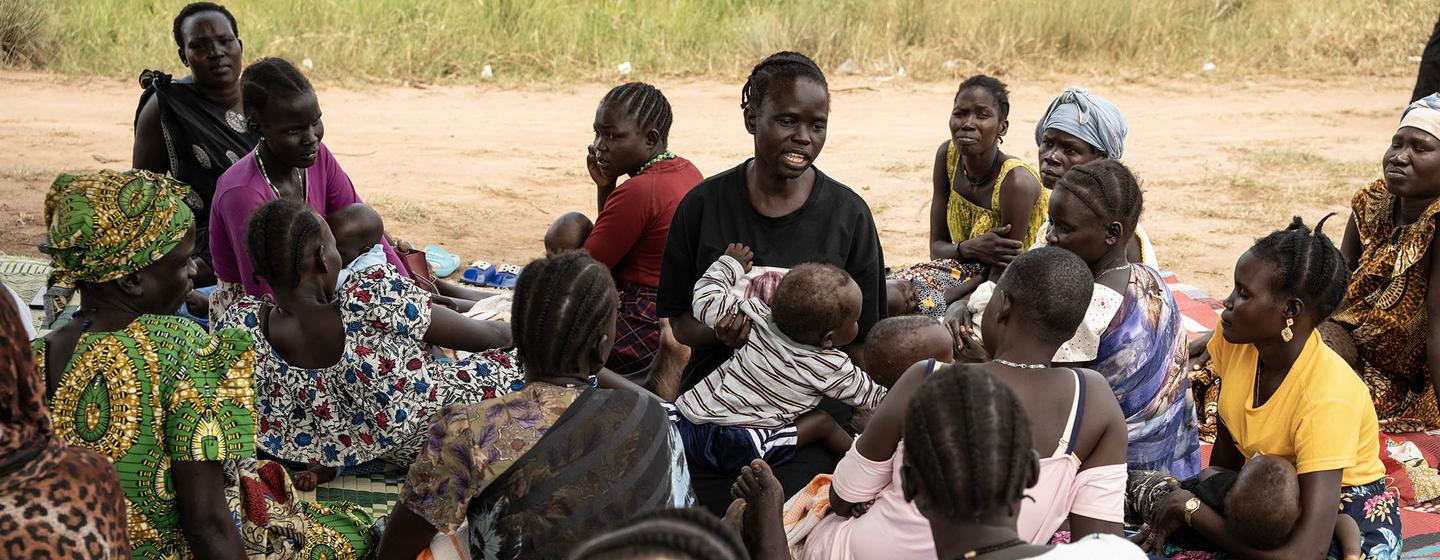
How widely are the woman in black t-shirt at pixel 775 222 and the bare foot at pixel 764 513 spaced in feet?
1.74

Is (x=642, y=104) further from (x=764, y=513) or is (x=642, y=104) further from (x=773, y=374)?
(x=764, y=513)

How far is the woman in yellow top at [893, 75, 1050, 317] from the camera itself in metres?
4.99

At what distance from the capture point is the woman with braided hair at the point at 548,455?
2422 mm

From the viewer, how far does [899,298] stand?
4887 millimetres

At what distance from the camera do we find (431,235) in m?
7.84

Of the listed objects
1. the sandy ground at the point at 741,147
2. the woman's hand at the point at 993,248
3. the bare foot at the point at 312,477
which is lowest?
the sandy ground at the point at 741,147

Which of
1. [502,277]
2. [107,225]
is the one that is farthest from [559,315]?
[502,277]

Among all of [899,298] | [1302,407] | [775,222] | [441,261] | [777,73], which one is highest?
[777,73]

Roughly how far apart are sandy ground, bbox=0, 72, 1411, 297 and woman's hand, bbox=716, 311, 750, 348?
405 cm

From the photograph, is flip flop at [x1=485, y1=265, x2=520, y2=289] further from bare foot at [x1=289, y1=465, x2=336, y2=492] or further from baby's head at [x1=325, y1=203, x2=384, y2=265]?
bare foot at [x1=289, y1=465, x2=336, y2=492]

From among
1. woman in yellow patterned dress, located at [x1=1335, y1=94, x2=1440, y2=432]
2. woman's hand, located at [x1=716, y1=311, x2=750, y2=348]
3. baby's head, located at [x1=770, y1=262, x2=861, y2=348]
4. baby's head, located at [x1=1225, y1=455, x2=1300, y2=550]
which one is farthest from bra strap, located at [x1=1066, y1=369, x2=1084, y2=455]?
woman in yellow patterned dress, located at [x1=1335, y1=94, x2=1440, y2=432]

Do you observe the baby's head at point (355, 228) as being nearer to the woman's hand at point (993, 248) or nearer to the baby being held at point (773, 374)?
the baby being held at point (773, 374)

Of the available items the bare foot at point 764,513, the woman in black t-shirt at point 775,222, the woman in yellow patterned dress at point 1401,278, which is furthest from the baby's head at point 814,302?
the woman in yellow patterned dress at point 1401,278

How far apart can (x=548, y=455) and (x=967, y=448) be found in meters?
0.80
